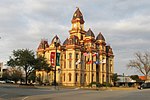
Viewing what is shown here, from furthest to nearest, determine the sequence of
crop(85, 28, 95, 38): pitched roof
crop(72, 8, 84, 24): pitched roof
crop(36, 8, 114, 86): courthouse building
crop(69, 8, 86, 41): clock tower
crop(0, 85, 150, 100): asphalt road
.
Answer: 1. crop(72, 8, 84, 24): pitched roof
2. crop(69, 8, 86, 41): clock tower
3. crop(85, 28, 95, 38): pitched roof
4. crop(36, 8, 114, 86): courthouse building
5. crop(0, 85, 150, 100): asphalt road

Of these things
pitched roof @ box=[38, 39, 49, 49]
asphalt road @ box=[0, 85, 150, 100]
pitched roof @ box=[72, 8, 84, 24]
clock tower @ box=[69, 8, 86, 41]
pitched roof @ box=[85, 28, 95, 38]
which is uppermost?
pitched roof @ box=[72, 8, 84, 24]

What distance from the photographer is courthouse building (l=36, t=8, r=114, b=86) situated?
96.0m

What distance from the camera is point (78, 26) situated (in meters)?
105

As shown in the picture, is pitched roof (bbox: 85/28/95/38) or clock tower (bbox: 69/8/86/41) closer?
pitched roof (bbox: 85/28/95/38)

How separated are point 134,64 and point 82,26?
81.2 feet

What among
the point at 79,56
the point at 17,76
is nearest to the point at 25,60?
the point at 79,56

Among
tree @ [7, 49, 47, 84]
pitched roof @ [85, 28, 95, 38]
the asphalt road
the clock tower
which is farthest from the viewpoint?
the clock tower

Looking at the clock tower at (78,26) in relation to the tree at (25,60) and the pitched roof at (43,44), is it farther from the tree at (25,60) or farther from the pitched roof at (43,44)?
the tree at (25,60)

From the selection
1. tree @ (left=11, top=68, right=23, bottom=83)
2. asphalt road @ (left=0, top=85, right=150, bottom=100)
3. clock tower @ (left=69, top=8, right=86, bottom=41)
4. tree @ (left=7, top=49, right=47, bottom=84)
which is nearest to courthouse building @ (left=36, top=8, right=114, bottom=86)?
clock tower @ (left=69, top=8, right=86, bottom=41)

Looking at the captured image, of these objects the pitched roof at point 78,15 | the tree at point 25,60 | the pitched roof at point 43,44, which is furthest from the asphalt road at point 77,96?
the pitched roof at point 43,44

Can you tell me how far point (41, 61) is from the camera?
252ft

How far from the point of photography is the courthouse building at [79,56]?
9600 cm

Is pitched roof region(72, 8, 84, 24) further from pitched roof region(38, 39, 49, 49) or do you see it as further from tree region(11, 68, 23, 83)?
tree region(11, 68, 23, 83)

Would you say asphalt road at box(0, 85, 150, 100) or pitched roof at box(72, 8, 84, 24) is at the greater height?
pitched roof at box(72, 8, 84, 24)
